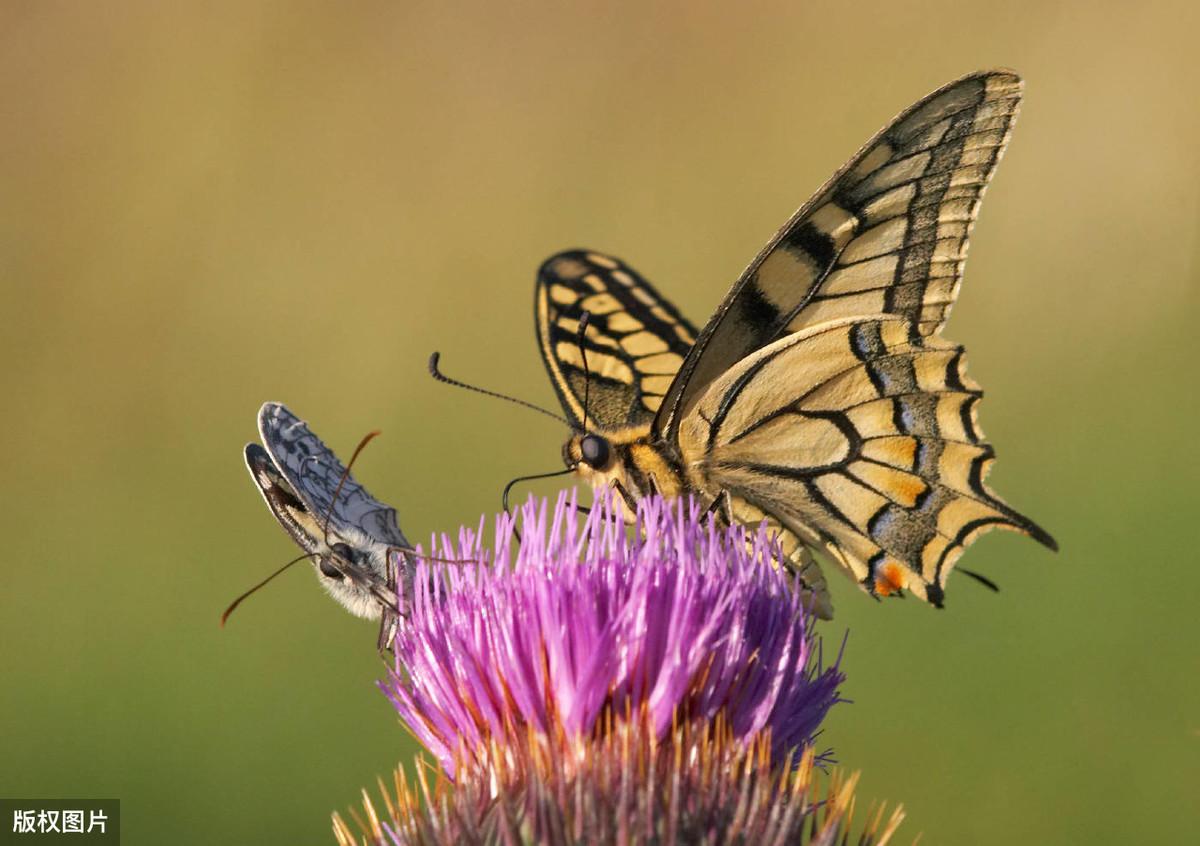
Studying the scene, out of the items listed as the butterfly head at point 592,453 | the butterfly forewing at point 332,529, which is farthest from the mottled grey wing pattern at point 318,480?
the butterfly head at point 592,453

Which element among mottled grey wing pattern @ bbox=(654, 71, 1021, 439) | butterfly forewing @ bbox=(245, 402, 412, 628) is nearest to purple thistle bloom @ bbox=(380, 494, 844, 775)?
butterfly forewing @ bbox=(245, 402, 412, 628)

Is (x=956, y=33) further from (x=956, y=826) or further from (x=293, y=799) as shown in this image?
(x=293, y=799)

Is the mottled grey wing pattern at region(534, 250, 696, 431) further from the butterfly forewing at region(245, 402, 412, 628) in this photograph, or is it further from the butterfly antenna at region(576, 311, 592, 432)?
the butterfly forewing at region(245, 402, 412, 628)

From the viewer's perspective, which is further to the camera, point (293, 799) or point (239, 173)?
point (239, 173)

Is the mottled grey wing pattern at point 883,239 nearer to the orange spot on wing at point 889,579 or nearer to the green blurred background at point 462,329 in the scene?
the orange spot on wing at point 889,579

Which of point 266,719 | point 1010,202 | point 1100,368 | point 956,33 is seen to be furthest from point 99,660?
point 956,33

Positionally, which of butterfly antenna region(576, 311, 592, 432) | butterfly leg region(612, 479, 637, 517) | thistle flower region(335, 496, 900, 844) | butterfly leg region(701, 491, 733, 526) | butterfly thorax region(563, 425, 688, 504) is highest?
butterfly antenna region(576, 311, 592, 432)
